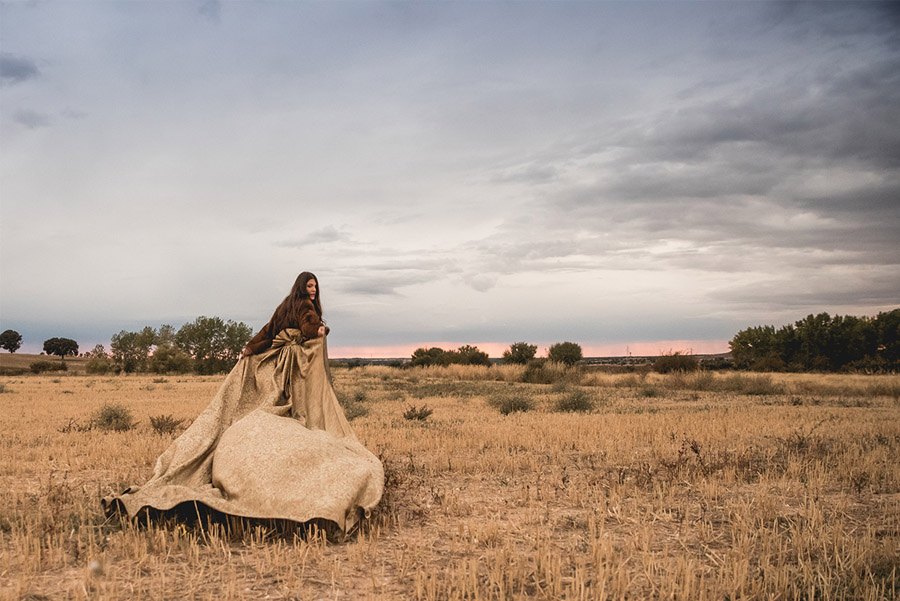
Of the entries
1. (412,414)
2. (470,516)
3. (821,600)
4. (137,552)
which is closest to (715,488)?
(470,516)

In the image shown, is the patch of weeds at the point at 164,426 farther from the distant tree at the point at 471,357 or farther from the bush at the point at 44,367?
the bush at the point at 44,367

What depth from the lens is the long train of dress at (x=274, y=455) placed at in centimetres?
640

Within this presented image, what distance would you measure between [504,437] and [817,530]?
7.28m

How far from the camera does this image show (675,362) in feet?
150

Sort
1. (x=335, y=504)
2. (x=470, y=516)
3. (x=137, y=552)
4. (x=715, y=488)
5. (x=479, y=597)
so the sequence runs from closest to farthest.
→ 1. (x=479, y=597)
2. (x=137, y=552)
3. (x=335, y=504)
4. (x=470, y=516)
5. (x=715, y=488)

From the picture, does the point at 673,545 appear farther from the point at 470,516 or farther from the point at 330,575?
the point at 330,575

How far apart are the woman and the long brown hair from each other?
0.5 inches

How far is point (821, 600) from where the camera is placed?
492 cm

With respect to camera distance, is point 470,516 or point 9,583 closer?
point 9,583

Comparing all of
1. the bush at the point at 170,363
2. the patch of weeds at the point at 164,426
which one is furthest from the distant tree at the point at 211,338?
the patch of weeds at the point at 164,426

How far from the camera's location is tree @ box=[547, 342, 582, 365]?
6288 cm

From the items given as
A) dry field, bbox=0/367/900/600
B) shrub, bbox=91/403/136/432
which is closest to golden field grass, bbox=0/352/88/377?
shrub, bbox=91/403/136/432

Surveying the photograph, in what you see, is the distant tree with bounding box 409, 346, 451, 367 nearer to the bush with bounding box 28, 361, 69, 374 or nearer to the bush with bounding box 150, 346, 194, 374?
the bush with bounding box 150, 346, 194, 374

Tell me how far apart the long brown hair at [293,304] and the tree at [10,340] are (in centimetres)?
16412
